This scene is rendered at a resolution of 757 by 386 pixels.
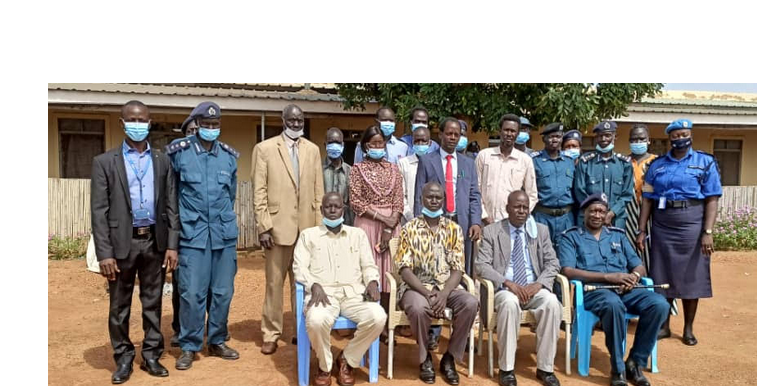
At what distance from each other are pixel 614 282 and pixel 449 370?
1572 millimetres

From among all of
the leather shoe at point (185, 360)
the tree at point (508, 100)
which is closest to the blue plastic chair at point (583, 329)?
the leather shoe at point (185, 360)

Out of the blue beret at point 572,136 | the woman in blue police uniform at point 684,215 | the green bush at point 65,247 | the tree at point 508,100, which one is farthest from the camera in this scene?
the green bush at point 65,247

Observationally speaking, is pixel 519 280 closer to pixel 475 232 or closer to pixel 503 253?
pixel 503 253

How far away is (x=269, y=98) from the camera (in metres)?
9.89

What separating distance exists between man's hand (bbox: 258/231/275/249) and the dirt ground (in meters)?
0.98

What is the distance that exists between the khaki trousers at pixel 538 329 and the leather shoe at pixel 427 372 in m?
0.53

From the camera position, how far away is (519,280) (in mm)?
4723

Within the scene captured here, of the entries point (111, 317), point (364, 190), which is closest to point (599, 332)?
point (364, 190)

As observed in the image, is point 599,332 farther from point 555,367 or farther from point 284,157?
point 284,157

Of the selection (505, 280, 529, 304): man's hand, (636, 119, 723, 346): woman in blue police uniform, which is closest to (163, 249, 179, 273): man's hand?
(505, 280, 529, 304): man's hand

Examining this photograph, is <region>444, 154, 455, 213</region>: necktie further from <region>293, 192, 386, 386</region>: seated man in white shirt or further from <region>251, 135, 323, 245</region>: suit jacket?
<region>251, 135, 323, 245</region>: suit jacket

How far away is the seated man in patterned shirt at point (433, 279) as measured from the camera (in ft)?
14.3

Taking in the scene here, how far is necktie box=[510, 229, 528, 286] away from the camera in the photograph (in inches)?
186

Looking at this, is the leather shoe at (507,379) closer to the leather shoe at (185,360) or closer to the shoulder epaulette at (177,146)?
the leather shoe at (185,360)
